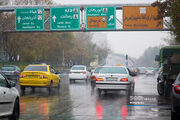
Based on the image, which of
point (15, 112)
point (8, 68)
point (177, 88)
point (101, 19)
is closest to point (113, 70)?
point (15, 112)

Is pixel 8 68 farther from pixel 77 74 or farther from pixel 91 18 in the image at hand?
pixel 91 18

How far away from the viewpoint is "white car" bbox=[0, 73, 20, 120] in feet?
29.5

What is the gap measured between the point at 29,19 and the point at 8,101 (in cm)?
2702

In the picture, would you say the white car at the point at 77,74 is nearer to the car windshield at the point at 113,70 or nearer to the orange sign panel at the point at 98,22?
the orange sign panel at the point at 98,22

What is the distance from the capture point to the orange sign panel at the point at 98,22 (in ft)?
113

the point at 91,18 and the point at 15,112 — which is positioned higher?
the point at 91,18

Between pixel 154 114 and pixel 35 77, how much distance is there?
9.66 meters

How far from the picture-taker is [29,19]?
35.6 m

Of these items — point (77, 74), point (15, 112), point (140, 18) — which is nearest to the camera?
A: point (15, 112)

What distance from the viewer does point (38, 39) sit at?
6122 centimetres

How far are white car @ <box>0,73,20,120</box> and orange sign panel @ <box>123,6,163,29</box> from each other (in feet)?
82.7

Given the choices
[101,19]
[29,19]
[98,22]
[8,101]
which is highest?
[29,19]

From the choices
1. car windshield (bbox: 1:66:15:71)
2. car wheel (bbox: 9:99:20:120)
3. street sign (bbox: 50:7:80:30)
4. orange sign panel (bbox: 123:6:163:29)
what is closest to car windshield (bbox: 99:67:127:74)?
car wheel (bbox: 9:99:20:120)

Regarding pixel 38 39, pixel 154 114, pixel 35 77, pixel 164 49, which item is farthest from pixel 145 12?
pixel 38 39
